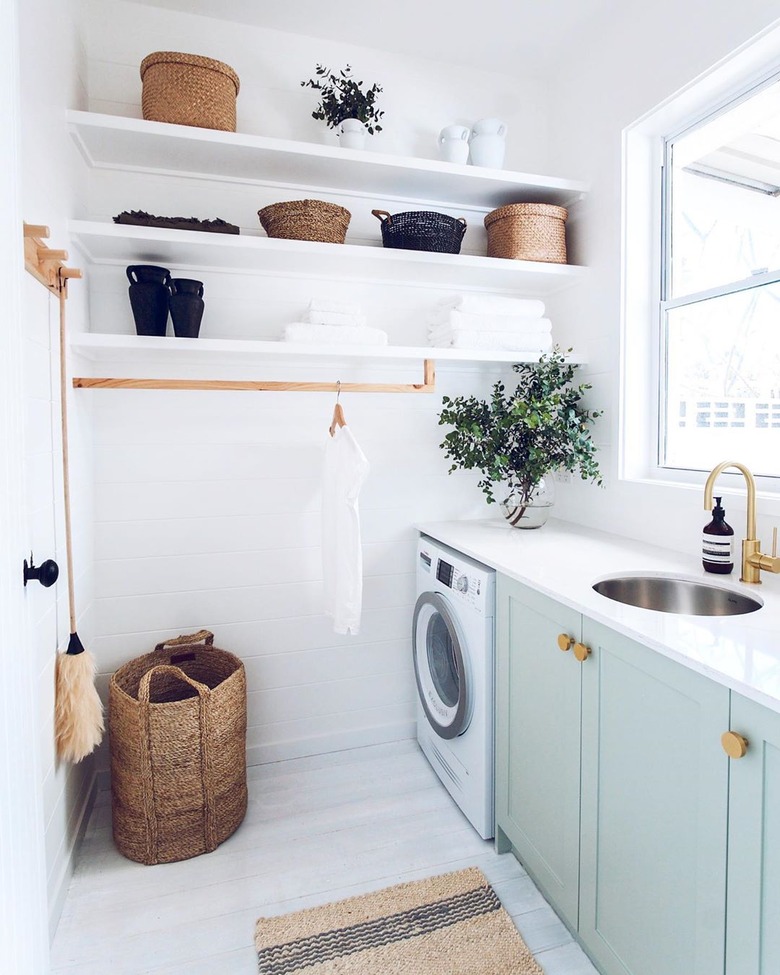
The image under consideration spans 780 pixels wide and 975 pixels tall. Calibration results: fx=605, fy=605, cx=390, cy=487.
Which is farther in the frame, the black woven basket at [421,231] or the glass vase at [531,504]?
the glass vase at [531,504]

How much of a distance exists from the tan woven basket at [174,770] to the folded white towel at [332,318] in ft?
4.01

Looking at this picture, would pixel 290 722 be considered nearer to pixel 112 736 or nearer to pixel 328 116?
pixel 112 736

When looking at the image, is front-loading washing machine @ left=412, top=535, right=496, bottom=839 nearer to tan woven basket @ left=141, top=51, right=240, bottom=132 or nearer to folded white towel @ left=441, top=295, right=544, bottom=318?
folded white towel @ left=441, top=295, right=544, bottom=318

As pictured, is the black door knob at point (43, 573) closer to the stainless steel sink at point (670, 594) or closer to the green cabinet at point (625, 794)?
the green cabinet at point (625, 794)

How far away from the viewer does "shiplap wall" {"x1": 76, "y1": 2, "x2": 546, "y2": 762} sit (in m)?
2.14

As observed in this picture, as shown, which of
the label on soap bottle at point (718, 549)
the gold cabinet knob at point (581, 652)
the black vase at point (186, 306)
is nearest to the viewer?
the gold cabinet knob at point (581, 652)

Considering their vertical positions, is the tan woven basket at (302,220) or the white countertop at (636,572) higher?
the tan woven basket at (302,220)

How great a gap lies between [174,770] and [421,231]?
1.95 metres

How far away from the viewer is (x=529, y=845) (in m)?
1.69

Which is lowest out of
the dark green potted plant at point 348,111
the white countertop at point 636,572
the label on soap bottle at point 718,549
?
the white countertop at point 636,572

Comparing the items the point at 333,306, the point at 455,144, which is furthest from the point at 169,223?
the point at 455,144

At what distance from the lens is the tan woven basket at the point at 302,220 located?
2.02m

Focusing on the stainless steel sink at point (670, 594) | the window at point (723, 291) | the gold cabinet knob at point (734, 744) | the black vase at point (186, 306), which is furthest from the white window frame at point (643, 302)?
the black vase at point (186, 306)

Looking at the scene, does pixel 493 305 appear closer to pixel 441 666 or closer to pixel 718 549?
pixel 718 549
